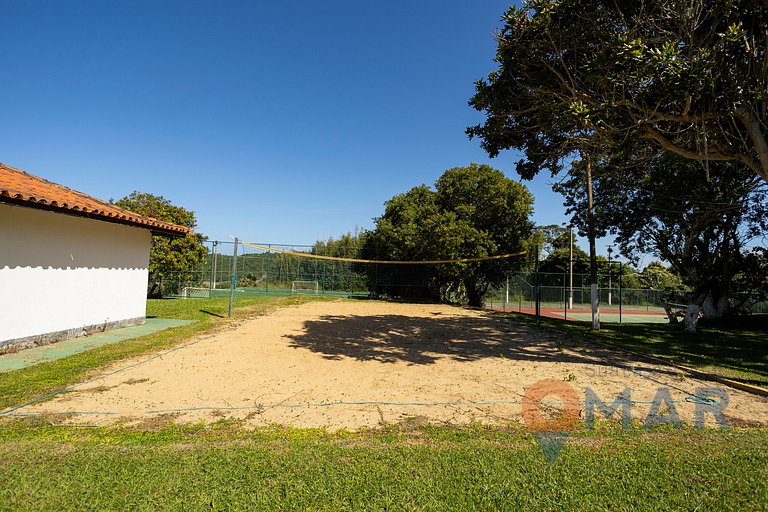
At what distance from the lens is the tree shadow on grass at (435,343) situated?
6707mm

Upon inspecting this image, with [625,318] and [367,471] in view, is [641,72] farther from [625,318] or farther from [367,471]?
[625,318]

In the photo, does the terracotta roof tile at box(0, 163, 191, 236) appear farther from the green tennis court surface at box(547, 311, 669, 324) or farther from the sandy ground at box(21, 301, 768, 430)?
the green tennis court surface at box(547, 311, 669, 324)

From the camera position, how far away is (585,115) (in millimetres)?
5559

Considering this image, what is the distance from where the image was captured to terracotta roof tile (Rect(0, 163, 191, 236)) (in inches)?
216

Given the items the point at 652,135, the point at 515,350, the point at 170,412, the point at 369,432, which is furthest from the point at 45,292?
the point at 652,135

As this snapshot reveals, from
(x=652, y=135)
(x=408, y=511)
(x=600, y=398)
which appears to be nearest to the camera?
(x=408, y=511)

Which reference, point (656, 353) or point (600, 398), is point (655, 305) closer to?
point (656, 353)

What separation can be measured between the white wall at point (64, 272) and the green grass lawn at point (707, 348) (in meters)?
11.5

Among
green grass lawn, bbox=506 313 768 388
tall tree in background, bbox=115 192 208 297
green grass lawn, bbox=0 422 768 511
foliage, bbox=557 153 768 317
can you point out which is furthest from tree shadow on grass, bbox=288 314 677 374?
tall tree in background, bbox=115 192 208 297

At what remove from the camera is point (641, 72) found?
4977 mm

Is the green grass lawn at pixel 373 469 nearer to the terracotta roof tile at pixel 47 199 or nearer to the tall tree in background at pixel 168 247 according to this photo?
the terracotta roof tile at pixel 47 199

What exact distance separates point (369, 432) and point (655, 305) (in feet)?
108

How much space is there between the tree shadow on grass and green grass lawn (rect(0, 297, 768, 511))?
3.22m

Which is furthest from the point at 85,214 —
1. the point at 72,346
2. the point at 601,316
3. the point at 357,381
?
the point at 601,316
